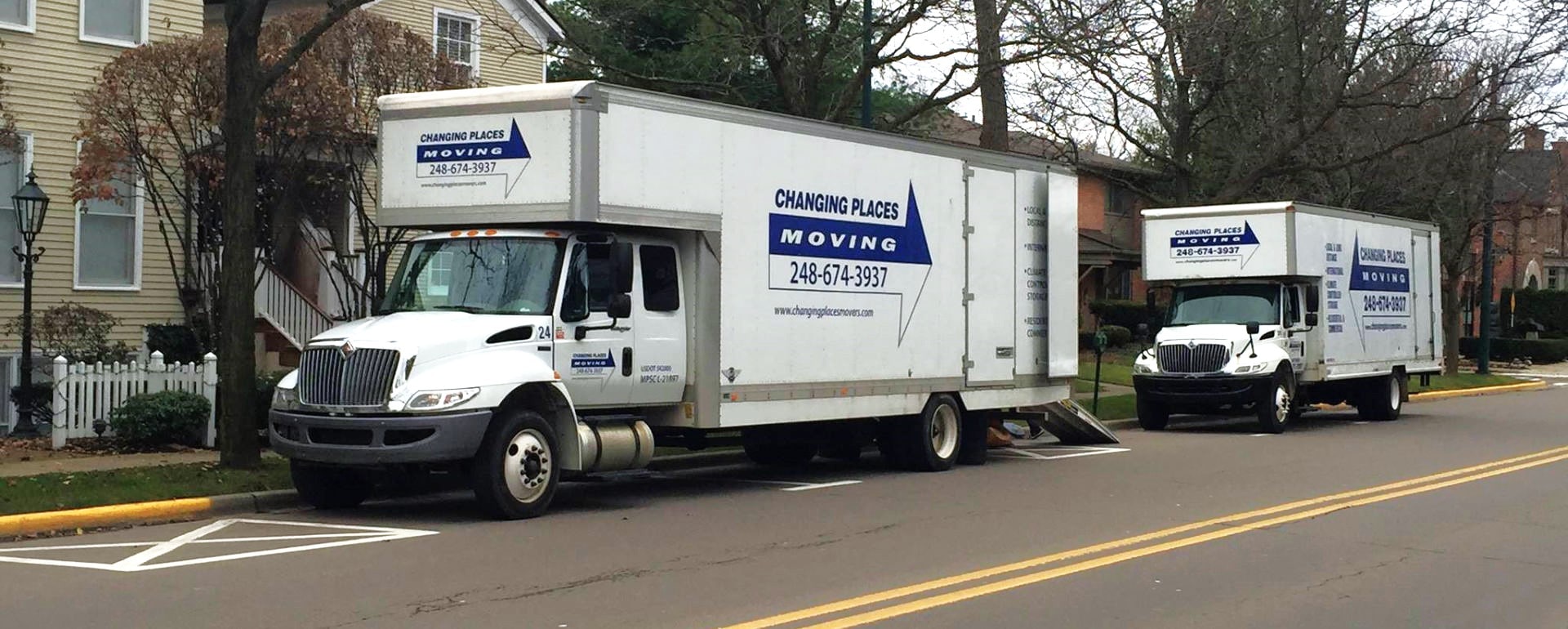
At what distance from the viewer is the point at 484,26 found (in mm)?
26812

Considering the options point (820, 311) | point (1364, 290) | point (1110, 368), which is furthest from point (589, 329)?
point (1110, 368)

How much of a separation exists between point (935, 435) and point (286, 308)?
451 inches

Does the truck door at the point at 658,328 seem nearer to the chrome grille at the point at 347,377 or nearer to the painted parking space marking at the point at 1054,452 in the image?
the chrome grille at the point at 347,377

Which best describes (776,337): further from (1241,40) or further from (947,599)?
(1241,40)

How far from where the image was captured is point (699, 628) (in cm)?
807

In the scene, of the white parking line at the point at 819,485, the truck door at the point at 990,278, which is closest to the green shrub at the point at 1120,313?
the truck door at the point at 990,278

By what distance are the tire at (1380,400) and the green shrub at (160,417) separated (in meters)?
19.1

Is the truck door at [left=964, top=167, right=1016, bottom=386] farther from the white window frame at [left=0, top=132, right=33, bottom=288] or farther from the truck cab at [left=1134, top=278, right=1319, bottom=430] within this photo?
the white window frame at [left=0, top=132, right=33, bottom=288]

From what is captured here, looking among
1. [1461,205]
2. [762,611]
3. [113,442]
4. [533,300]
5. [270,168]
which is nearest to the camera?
[762,611]

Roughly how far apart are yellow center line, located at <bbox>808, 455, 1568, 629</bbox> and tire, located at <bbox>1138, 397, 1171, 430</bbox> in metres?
8.38

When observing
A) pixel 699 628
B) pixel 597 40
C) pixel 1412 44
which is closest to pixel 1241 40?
pixel 1412 44

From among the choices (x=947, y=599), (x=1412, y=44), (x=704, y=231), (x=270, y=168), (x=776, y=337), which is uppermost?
(x=1412, y=44)

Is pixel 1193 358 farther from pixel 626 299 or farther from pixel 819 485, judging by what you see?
pixel 626 299

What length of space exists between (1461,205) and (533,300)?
31.3 metres
